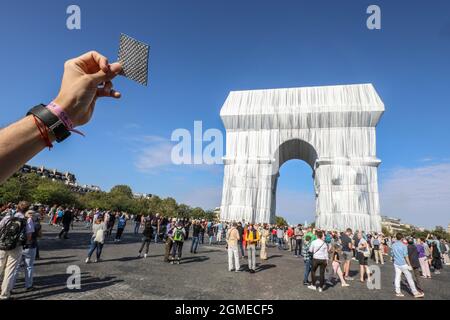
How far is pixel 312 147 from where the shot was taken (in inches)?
1237

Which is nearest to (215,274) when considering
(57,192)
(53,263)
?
(53,263)

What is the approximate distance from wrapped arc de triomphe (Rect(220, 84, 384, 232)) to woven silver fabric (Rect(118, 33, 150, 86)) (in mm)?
28933

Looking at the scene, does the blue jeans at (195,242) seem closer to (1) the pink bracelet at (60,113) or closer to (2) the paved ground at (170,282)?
(2) the paved ground at (170,282)

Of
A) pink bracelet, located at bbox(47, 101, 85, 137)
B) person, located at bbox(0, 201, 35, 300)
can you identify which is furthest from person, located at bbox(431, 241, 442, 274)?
pink bracelet, located at bbox(47, 101, 85, 137)

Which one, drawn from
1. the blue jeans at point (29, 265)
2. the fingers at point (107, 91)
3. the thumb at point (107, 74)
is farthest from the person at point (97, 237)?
the thumb at point (107, 74)

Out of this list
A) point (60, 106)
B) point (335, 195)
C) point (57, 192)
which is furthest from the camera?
point (57, 192)

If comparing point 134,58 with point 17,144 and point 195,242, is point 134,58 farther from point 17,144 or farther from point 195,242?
point 195,242

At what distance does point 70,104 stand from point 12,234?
6417mm

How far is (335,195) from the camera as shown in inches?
1131
